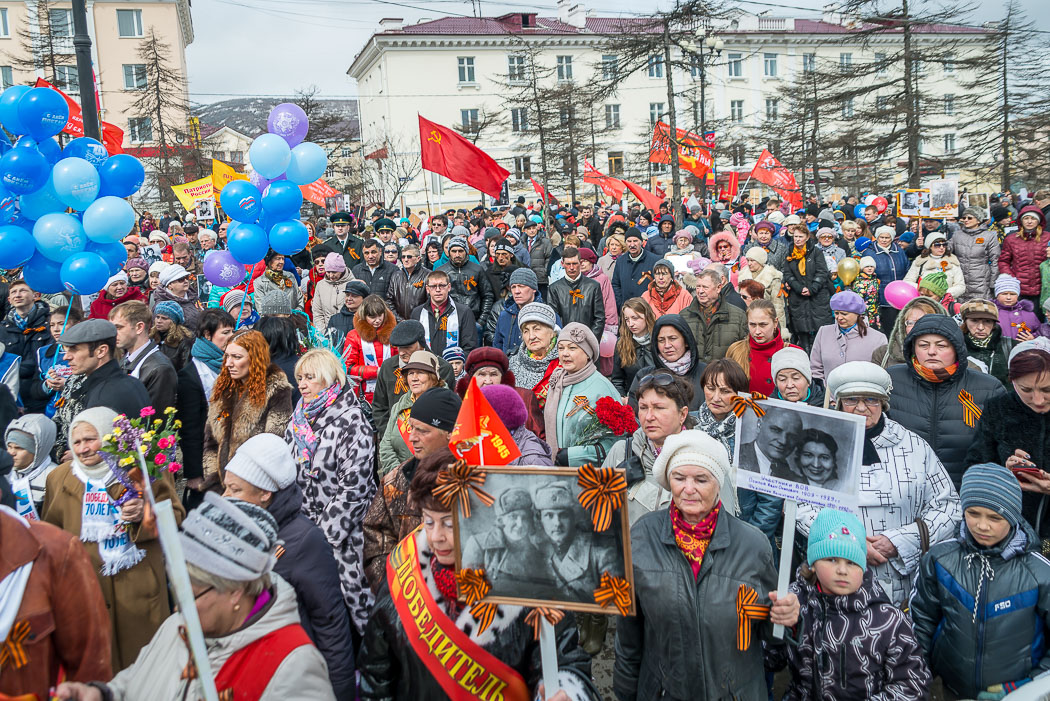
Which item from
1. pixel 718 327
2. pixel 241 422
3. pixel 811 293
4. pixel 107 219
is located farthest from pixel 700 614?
pixel 811 293

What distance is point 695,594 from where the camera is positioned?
3062mm

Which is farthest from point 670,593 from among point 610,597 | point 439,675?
point 439,675

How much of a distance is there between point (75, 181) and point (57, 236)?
513 millimetres

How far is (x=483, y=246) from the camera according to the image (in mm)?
15336

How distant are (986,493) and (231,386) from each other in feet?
14.3

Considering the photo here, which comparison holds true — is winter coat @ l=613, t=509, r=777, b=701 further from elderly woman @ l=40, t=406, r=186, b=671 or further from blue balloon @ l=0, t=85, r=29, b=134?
blue balloon @ l=0, t=85, r=29, b=134

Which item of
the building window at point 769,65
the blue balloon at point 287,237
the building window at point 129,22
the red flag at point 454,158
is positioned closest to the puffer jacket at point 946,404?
the blue balloon at point 287,237

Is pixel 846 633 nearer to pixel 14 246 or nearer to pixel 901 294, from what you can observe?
pixel 901 294

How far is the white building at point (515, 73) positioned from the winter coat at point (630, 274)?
128ft

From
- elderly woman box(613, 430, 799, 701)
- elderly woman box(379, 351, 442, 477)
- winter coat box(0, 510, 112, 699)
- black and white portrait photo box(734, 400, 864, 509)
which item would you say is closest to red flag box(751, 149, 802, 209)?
elderly woman box(379, 351, 442, 477)

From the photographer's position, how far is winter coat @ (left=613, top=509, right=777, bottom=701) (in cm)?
303

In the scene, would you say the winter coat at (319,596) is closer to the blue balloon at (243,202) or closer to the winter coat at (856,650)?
the winter coat at (856,650)

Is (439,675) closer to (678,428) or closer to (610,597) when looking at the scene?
(610,597)

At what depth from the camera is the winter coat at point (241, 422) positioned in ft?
17.0
